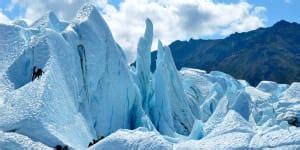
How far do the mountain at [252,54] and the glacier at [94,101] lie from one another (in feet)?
329

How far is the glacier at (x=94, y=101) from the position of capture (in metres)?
13.5

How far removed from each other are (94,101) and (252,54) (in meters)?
138

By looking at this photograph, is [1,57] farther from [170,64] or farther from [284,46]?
[284,46]

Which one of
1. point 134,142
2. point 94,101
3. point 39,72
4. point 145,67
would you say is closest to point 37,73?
point 39,72

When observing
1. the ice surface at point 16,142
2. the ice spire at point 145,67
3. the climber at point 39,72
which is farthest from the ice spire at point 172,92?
the ice surface at point 16,142

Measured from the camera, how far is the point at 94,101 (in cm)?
2325

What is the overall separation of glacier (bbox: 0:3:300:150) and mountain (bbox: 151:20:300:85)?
100305mm

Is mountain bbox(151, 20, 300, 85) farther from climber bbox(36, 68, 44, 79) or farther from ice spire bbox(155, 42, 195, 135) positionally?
climber bbox(36, 68, 44, 79)

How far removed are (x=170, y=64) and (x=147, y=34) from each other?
135 inches

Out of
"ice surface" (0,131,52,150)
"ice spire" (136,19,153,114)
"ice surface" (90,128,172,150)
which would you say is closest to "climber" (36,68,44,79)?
"ice surface" (0,131,52,150)

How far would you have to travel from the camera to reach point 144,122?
A: 24.9 metres

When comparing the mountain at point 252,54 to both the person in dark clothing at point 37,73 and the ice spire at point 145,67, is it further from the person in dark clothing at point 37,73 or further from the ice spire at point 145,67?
the person in dark clothing at point 37,73

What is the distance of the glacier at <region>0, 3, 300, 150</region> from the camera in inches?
531

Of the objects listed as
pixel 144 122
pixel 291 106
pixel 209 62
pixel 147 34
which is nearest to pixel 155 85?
pixel 147 34
